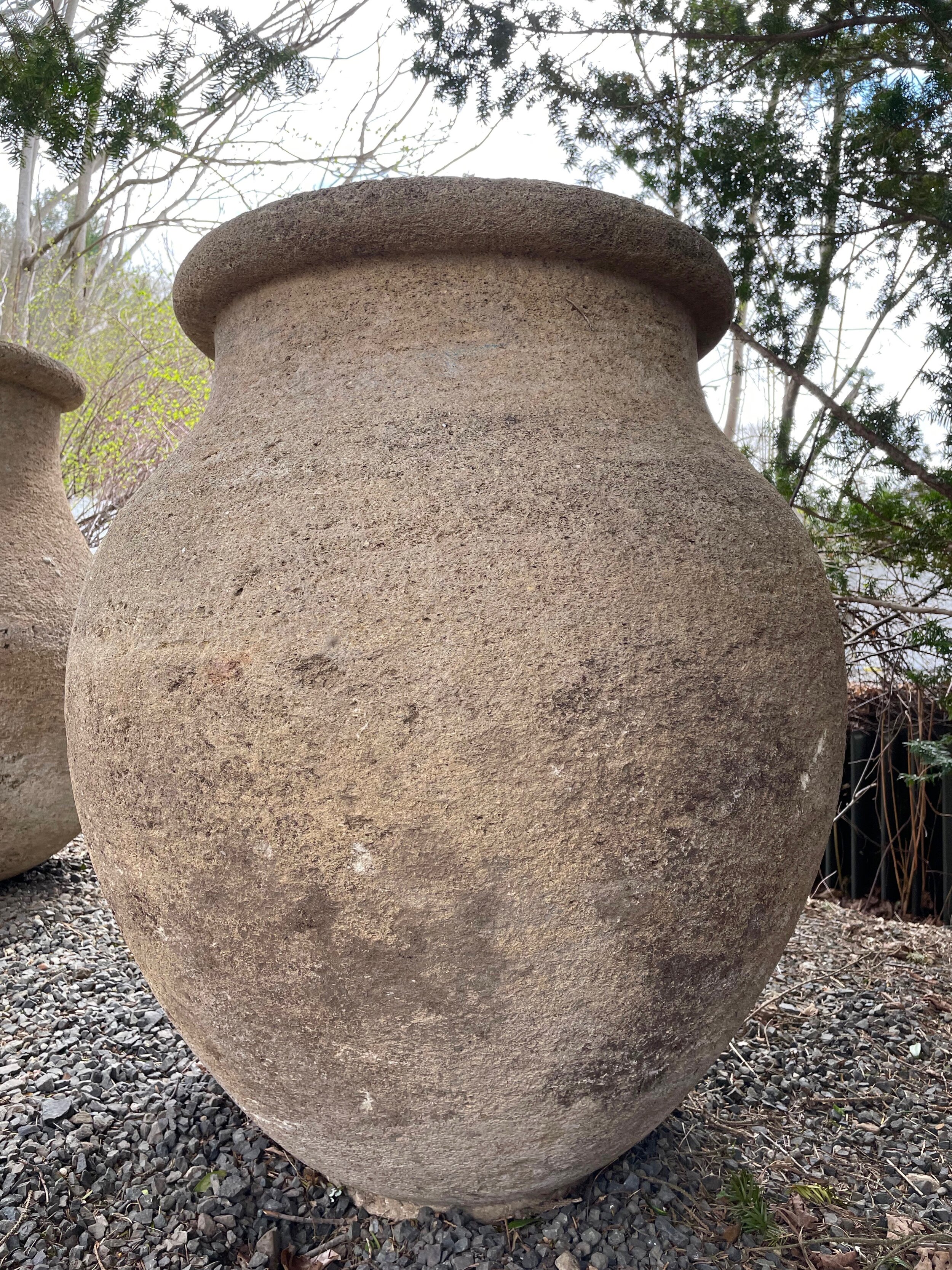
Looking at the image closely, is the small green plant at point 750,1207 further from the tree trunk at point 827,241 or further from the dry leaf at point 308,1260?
the tree trunk at point 827,241

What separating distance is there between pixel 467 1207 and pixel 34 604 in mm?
2383

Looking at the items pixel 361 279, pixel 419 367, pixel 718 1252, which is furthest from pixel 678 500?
pixel 718 1252

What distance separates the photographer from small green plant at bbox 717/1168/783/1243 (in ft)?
5.14

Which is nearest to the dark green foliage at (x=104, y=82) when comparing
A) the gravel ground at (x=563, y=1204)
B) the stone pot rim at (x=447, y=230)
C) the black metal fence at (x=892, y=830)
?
the stone pot rim at (x=447, y=230)

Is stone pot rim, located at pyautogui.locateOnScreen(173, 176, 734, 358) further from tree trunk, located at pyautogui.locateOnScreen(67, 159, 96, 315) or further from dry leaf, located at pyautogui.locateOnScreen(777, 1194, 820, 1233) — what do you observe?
tree trunk, located at pyautogui.locateOnScreen(67, 159, 96, 315)

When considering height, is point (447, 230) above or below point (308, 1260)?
above

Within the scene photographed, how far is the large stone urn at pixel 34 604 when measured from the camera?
3.02 metres

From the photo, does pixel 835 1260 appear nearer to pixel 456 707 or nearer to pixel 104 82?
pixel 456 707

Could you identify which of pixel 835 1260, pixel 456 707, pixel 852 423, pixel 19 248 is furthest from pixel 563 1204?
pixel 19 248

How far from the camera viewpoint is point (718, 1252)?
4.95 ft

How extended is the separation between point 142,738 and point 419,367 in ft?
2.26

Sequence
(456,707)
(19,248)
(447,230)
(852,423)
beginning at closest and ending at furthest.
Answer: (456,707), (447,230), (852,423), (19,248)

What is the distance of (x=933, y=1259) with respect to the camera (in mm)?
1526

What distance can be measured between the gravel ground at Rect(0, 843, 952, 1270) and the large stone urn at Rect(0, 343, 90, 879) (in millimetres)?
729
